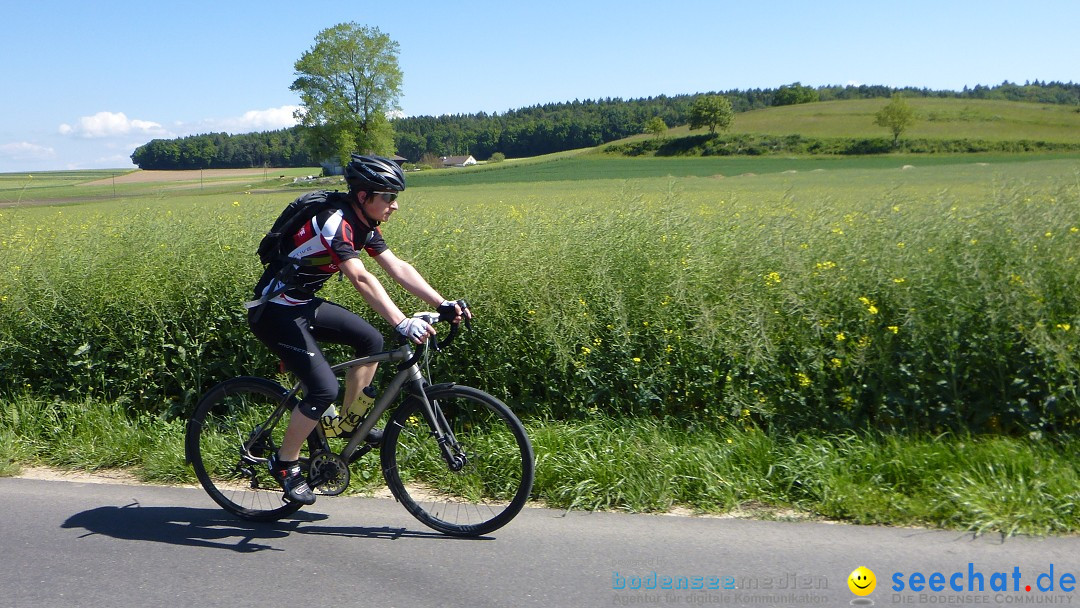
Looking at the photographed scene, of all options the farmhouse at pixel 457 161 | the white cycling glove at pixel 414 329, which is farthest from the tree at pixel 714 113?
the white cycling glove at pixel 414 329

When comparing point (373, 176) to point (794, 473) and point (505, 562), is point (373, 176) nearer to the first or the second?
point (505, 562)

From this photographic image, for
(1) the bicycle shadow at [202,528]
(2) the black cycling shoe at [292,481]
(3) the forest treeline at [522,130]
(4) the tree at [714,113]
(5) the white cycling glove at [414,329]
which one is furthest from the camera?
(4) the tree at [714,113]

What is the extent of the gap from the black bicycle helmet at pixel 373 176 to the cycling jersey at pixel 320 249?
16 cm

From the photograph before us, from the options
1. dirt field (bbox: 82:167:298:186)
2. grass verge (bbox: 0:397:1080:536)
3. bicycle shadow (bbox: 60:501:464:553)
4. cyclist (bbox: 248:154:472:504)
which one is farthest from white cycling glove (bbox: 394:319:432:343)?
dirt field (bbox: 82:167:298:186)

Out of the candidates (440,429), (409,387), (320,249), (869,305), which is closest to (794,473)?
(869,305)

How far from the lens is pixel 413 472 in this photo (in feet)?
16.4

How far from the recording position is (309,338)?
4203mm

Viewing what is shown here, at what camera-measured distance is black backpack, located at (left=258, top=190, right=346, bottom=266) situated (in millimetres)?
4113

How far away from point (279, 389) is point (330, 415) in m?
0.34

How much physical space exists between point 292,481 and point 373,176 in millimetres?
1636

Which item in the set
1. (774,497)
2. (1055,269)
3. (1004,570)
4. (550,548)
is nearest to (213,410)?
(550,548)

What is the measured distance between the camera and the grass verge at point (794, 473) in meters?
4.20

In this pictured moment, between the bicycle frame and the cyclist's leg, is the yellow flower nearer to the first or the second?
the bicycle frame

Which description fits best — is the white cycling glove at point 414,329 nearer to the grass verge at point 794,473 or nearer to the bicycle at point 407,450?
the bicycle at point 407,450
